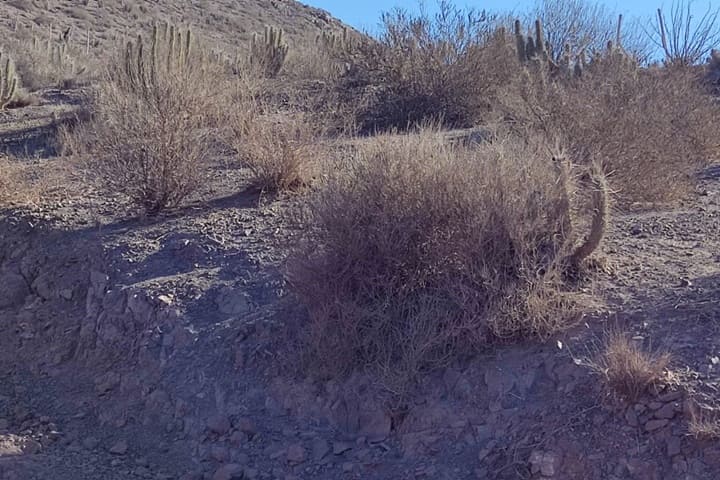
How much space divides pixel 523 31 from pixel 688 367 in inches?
616

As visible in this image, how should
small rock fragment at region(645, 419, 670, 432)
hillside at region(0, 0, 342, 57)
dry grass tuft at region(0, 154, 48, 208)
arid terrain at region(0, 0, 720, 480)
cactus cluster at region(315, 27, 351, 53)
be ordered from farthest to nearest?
Answer: hillside at region(0, 0, 342, 57) < cactus cluster at region(315, 27, 351, 53) < dry grass tuft at region(0, 154, 48, 208) < arid terrain at region(0, 0, 720, 480) < small rock fragment at region(645, 419, 670, 432)

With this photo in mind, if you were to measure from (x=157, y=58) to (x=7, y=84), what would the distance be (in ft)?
19.9

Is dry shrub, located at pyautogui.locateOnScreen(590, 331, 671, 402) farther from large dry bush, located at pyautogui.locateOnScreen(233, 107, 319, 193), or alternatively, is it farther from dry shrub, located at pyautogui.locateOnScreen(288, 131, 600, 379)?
large dry bush, located at pyautogui.locateOnScreen(233, 107, 319, 193)

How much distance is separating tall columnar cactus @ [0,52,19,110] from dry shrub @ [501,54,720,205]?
415 inches

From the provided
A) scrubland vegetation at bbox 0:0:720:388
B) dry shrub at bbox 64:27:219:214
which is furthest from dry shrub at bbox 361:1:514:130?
dry shrub at bbox 64:27:219:214

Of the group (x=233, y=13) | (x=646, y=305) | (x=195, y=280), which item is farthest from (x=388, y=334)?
(x=233, y=13)

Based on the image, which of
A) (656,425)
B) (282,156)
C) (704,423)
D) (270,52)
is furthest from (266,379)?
(270,52)

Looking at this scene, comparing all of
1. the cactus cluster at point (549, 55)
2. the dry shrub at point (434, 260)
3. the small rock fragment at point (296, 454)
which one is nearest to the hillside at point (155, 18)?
the cactus cluster at point (549, 55)

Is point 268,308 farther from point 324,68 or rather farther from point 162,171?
point 324,68

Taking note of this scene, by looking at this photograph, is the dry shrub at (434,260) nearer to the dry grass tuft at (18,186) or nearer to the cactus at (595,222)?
the cactus at (595,222)

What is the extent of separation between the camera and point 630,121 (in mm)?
10250

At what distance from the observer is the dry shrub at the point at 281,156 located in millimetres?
10305

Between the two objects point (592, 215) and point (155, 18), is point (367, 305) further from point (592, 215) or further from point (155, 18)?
point (155, 18)

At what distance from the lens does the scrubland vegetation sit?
691 cm
